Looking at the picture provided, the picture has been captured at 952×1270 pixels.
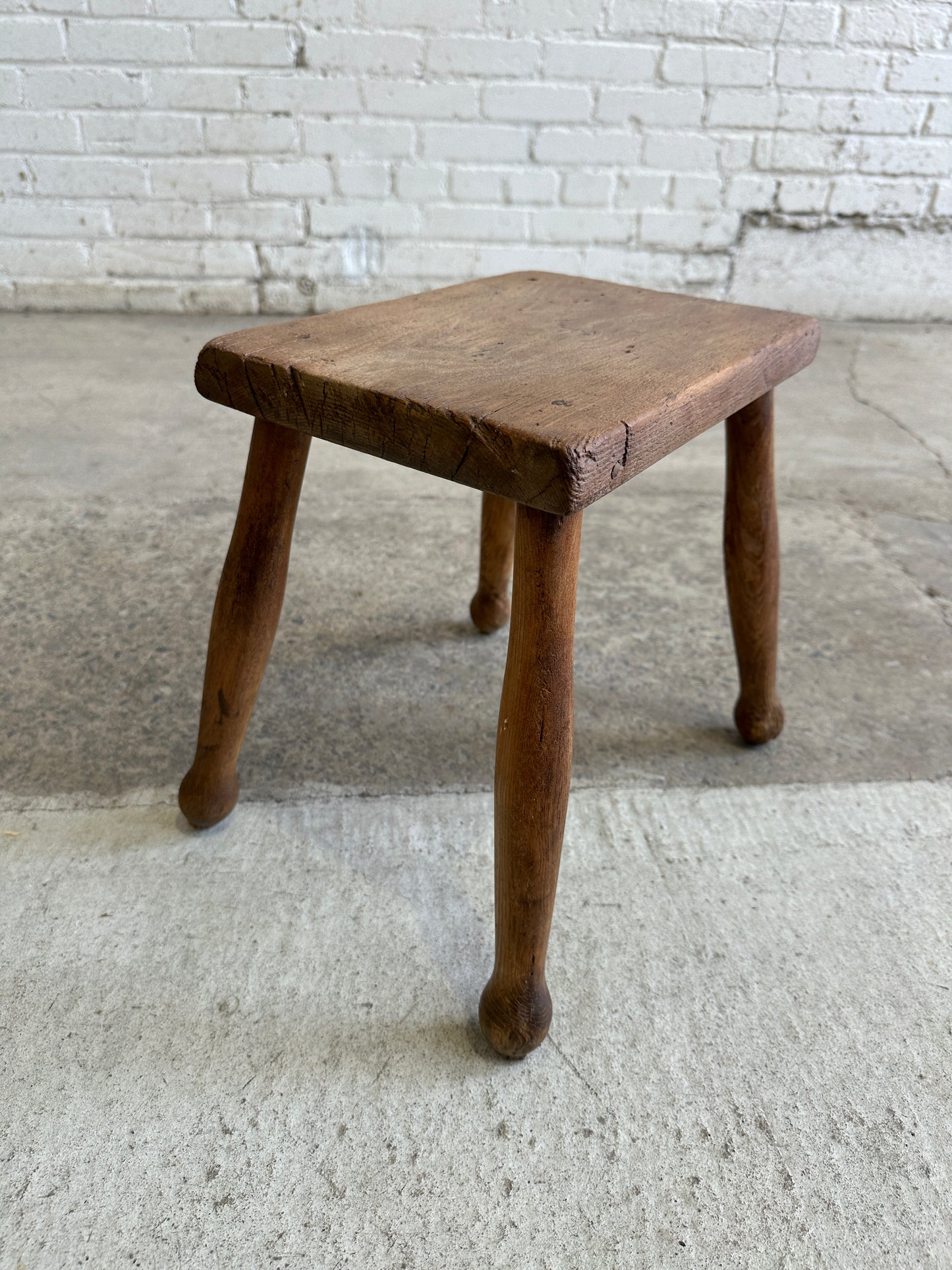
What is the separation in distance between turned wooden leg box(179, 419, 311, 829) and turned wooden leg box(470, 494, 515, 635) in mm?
335

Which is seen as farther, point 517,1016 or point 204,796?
point 204,796

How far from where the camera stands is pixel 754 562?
0.98m

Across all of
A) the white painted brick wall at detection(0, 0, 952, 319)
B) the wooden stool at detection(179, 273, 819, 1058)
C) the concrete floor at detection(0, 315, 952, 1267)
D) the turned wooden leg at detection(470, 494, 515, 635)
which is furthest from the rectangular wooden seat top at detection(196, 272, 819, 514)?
the white painted brick wall at detection(0, 0, 952, 319)

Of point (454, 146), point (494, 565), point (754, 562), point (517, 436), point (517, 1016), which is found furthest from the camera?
point (454, 146)

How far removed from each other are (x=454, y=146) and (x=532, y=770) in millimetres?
2124

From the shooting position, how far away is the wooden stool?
61 cm

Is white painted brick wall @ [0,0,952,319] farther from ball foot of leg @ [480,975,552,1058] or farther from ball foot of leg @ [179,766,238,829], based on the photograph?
ball foot of leg @ [480,975,552,1058]

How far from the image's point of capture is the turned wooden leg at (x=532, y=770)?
63 cm

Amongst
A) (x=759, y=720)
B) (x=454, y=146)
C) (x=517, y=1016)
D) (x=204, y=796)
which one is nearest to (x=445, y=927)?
(x=517, y=1016)

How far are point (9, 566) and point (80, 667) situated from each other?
301 millimetres

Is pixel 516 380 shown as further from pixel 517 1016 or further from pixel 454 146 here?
pixel 454 146

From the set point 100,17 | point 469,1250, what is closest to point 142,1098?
point 469,1250

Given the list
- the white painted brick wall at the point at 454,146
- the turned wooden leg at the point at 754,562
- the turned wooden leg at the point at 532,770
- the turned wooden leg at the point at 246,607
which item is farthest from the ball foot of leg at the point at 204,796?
the white painted brick wall at the point at 454,146

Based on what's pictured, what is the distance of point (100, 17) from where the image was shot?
7.20ft
